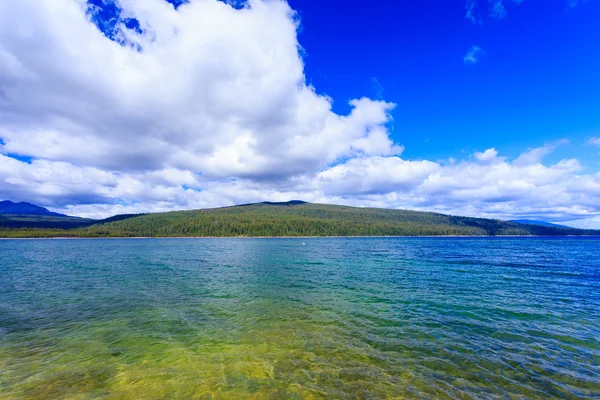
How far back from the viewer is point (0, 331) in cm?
1730

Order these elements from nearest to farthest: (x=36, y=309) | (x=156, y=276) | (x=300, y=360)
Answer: (x=300, y=360) → (x=36, y=309) → (x=156, y=276)

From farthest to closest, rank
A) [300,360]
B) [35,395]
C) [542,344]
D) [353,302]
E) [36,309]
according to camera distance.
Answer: [353,302] < [36,309] < [542,344] < [300,360] < [35,395]

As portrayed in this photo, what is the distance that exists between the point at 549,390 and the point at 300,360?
9761 mm

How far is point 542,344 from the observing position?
49.2ft

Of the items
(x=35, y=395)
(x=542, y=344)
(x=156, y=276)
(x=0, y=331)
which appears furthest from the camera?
(x=156, y=276)

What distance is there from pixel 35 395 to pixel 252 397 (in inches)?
311

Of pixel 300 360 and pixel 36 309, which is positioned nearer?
pixel 300 360

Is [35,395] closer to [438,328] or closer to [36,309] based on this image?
[36,309]

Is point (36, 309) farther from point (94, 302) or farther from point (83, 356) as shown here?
point (83, 356)

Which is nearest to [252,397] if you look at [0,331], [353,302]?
[353,302]

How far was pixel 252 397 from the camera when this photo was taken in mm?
10359

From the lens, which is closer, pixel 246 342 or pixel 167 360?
pixel 167 360

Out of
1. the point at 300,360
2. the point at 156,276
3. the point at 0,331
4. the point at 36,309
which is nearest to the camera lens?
the point at 300,360

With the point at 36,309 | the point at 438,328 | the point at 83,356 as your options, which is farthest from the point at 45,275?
the point at 438,328
